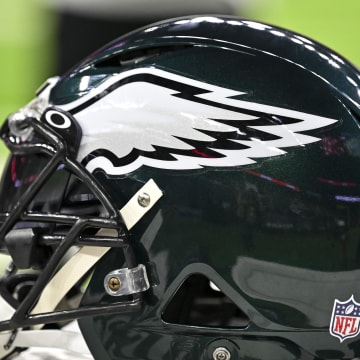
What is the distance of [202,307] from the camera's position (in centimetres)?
136

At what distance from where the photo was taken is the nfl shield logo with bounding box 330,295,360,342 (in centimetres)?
108

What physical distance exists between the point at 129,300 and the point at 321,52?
44cm

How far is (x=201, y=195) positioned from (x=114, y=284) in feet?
0.58

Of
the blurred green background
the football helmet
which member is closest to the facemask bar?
the football helmet

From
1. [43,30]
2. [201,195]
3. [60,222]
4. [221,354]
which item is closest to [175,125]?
[201,195]

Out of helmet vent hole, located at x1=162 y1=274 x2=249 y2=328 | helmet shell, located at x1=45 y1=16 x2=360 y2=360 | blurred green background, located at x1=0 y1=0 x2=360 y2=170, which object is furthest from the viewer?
blurred green background, located at x1=0 y1=0 x2=360 y2=170

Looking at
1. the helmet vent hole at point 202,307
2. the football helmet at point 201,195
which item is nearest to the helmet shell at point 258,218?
the football helmet at point 201,195

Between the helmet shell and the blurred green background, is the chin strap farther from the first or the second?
the blurred green background

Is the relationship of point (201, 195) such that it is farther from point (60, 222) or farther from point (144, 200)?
point (60, 222)

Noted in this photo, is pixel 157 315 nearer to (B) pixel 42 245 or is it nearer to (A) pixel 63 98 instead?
(B) pixel 42 245

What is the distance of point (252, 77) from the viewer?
109 centimetres

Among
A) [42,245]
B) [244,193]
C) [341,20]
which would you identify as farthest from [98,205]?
[341,20]

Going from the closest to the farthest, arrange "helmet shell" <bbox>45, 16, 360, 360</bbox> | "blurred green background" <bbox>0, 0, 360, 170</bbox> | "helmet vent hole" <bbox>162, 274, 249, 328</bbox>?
"helmet shell" <bbox>45, 16, 360, 360</bbox>
"helmet vent hole" <bbox>162, 274, 249, 328</bbox>
"blurred green background" <bbox>0, 0, 360, 170</bbox>

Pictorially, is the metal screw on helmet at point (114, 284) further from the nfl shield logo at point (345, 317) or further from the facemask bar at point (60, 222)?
the nfl shield logo at point (345, 317)
